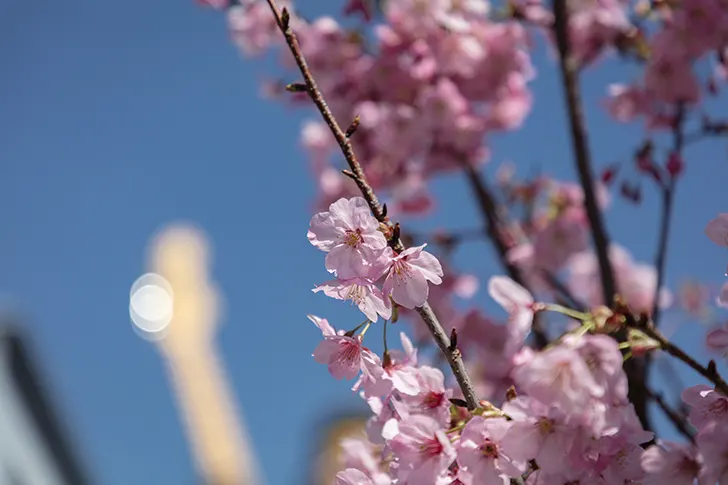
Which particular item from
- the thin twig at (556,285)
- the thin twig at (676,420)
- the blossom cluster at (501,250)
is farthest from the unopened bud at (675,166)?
the thin twig at (676,420)

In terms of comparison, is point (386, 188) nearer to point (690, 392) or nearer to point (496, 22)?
point (496, 22)

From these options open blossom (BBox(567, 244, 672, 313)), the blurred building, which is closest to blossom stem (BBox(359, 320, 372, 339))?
open blossom (BBox(567, 244, 672, 313))

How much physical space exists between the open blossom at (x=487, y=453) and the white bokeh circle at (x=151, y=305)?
2163cm

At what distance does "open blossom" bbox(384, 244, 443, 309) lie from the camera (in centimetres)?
100

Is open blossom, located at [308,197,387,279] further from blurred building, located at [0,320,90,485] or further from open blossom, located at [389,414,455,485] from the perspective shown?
blurred building, located at [0,320,90,485]

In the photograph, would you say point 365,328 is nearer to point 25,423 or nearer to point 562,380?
point 562,380

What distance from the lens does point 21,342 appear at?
7914 millimetres

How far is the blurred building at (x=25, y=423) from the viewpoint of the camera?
7578mm

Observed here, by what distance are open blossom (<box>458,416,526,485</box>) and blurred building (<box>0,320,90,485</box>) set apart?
23.0ft

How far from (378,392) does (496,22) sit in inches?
69.6

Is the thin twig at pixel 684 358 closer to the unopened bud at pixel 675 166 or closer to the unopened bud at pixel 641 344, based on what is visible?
the unopened bud at pixel 641 344

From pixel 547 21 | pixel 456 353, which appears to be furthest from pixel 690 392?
pixel 547 21

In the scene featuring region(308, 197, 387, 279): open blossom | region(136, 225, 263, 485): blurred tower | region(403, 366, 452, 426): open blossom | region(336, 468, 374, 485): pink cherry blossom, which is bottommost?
region(336, 468, 374, 485): pink cherry blossom

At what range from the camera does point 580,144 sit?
85.1 inches
